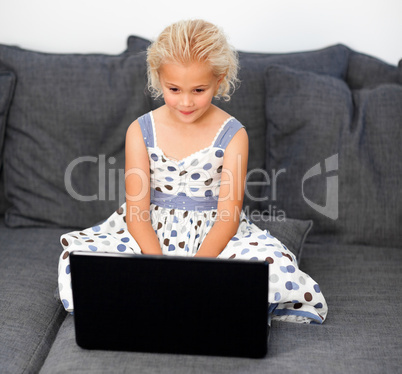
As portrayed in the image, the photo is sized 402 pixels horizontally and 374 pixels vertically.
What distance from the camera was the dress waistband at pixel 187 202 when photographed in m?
1.66

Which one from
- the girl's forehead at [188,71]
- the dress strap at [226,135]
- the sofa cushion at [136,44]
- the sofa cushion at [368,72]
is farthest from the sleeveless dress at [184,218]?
the sofa cushion at [368,72]

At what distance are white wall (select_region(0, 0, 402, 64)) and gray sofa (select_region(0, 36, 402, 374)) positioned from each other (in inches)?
6.9

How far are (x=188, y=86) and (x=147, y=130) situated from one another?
0.24m

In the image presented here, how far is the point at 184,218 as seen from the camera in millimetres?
1640

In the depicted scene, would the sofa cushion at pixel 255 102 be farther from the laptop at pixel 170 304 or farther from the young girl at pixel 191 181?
the laptop at pixel 170 304

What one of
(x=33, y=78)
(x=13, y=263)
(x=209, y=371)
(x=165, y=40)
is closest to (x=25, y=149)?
(x=33, y=78)

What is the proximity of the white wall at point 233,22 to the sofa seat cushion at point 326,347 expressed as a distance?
0.94m

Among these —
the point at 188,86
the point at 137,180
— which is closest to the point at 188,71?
the point at 188,86

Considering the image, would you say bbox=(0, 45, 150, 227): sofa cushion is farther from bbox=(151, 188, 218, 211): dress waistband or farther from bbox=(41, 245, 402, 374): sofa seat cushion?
bbox=(41, 245, 402, 374): sofa seat cushion

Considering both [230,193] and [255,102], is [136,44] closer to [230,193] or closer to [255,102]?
[255,102]

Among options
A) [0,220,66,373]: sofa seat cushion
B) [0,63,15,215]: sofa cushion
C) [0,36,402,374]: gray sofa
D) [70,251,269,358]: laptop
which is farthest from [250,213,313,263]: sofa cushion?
[0,63,15,215]: sofa cushion

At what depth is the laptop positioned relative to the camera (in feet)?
3.83

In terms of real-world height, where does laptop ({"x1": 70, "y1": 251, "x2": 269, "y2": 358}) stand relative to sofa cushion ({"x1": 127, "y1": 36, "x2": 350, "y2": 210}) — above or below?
below

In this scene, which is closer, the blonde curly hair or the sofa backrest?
the blonde curly hair
